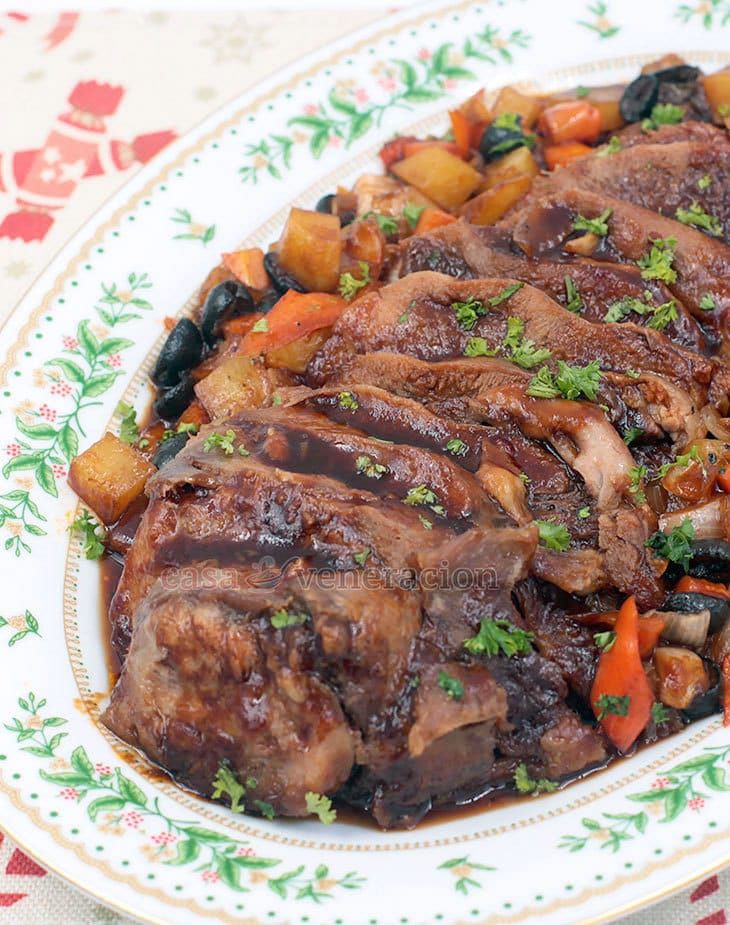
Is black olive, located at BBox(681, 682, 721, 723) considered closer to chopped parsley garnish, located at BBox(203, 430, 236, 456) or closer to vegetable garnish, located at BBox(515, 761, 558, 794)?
vegetable garnish, located at BBox(515, 761, 558, 794)

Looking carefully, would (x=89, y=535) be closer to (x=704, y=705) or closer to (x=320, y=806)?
(x=320, y=806)

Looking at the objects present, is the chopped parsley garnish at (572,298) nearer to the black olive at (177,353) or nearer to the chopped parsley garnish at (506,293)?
the chopped parsley garnish at (506,293)

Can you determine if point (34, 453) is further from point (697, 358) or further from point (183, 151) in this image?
point (697, 358)

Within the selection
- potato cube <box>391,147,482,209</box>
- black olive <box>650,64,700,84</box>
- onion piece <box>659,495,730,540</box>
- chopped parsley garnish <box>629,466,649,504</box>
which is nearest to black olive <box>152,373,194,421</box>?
potato cube <box>391,147,482,209</box>

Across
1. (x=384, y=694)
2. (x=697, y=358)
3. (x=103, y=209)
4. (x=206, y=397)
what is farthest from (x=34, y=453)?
(x=697, y=358)

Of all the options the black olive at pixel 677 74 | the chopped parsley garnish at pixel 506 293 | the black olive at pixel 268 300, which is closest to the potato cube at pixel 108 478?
the black olive at pixel 268 300

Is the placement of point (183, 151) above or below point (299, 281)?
above

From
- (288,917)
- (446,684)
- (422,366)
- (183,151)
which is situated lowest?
(288,917)
